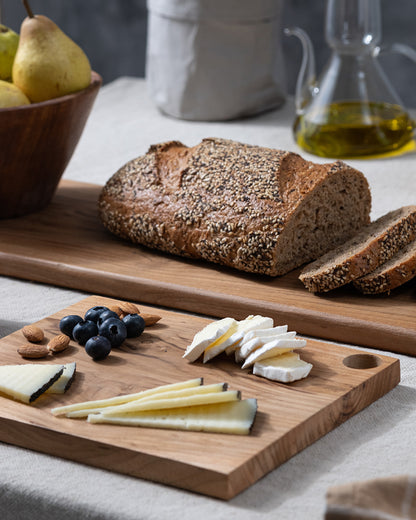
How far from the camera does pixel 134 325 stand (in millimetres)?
1164

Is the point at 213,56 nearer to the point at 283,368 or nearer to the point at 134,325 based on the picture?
the point at 134,325

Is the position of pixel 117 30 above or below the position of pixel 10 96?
below

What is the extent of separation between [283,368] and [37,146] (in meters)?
0.81

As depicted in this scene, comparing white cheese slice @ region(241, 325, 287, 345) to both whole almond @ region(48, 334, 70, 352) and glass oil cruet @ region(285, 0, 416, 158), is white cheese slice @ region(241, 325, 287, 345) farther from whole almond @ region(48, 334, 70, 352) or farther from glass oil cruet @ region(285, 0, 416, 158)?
glass oil cruet @ region(285, 0, 416, 158)

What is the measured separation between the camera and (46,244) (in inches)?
62.5

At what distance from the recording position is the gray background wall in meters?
3.31

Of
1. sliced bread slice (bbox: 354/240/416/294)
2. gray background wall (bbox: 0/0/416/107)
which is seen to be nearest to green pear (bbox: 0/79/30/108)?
sliced bread slice (bbox: 354/240/416/294)

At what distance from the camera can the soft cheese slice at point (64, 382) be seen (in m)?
1.02

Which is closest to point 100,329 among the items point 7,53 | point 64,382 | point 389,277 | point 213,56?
point 64,382

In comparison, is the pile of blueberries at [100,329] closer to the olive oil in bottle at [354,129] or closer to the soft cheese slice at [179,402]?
the soft cheese slice at [179,402]

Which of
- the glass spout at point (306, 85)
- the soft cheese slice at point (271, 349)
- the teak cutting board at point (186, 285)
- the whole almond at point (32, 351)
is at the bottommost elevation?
the teak cutting board at point (186, 285)

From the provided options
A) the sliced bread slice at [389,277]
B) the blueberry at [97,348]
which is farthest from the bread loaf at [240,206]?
the blueberry at [97,348]

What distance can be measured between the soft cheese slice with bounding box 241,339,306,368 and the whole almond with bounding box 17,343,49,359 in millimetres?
261

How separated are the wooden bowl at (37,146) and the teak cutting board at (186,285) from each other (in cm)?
5
